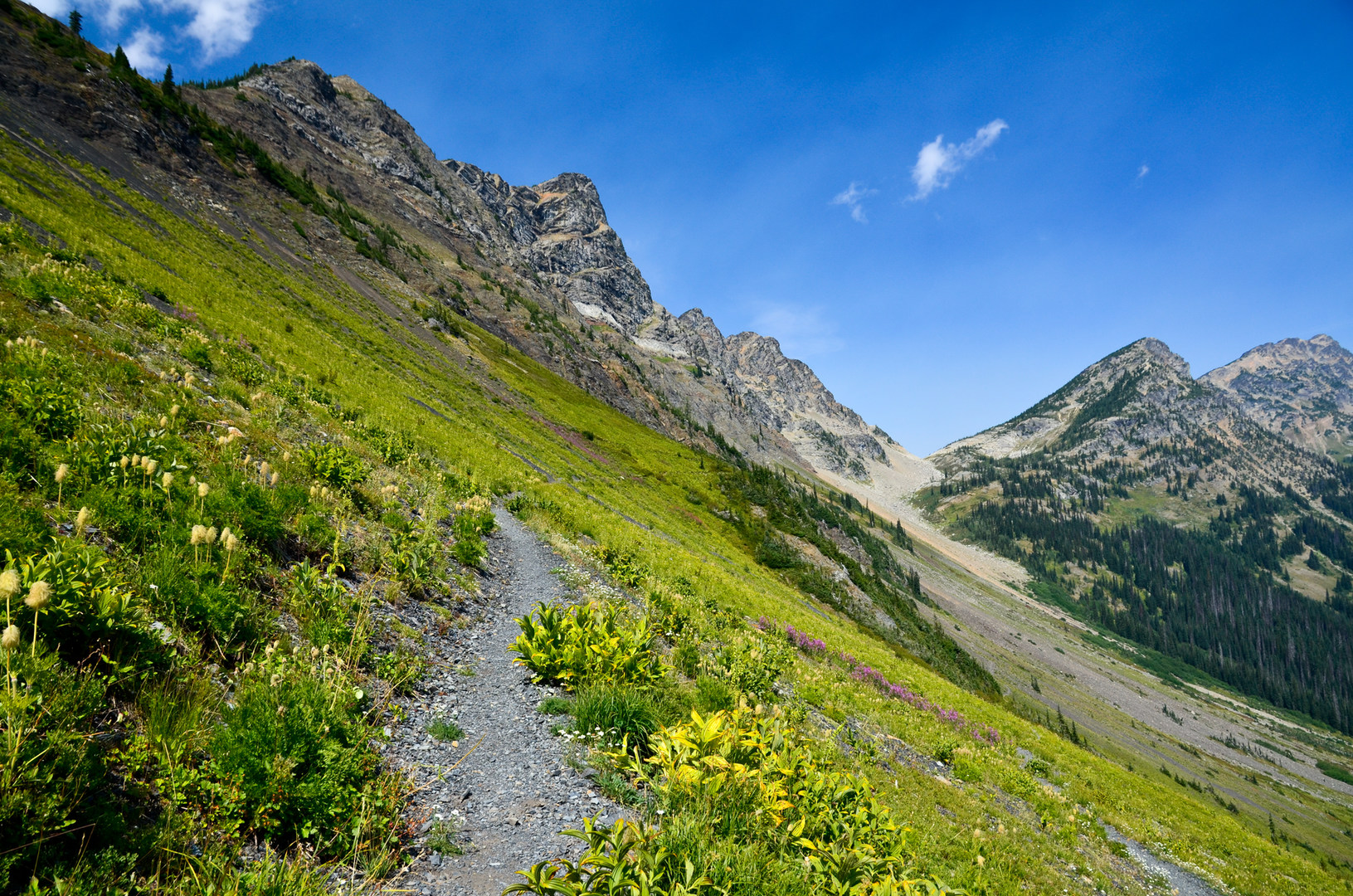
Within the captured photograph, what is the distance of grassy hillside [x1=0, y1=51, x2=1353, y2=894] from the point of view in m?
Result: 3.31

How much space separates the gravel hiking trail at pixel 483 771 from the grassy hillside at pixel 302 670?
1.21 ft

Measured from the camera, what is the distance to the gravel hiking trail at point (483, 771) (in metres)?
4.09

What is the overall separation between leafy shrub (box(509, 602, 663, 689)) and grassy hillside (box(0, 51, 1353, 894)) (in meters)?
0.17

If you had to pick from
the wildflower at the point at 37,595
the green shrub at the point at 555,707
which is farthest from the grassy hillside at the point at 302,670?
the green shrub at the point at 555,707

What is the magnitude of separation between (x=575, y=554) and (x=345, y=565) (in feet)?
27.5

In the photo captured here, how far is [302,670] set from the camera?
505 centimetres

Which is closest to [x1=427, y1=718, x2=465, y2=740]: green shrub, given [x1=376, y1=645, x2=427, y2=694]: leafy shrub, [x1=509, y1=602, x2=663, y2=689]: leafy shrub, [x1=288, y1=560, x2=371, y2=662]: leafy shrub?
[x1=376, y1=645, x2=427, y2=694]: leafy shrub

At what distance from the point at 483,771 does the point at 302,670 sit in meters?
2.09

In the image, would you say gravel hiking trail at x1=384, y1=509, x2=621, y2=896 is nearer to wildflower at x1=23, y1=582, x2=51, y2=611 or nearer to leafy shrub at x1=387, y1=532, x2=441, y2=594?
leafy shrub at x1=387, y1=532, x2=441, y2=594

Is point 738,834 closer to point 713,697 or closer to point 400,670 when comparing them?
point 713,697

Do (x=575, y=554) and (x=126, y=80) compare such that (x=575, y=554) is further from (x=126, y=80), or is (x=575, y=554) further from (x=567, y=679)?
(x=126, y=80)

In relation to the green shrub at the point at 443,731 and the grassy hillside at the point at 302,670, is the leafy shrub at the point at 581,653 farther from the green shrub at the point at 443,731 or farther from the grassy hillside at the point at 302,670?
the green shrub at the point at 443,731

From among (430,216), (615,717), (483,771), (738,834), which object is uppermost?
(430,216)

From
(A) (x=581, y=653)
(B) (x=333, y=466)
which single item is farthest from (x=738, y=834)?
(B) (x=333, y=466)
